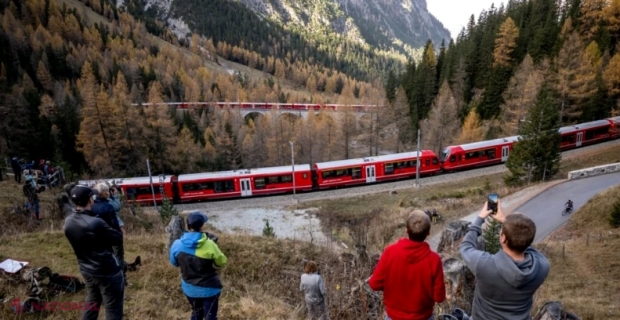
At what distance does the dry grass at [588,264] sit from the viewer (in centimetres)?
759

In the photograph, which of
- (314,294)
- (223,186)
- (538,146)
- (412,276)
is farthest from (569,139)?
(412,276)

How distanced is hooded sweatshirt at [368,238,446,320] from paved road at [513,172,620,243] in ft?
54.1

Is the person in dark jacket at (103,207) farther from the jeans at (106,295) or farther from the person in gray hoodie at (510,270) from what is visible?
the person in gray hoodie at (510,270)

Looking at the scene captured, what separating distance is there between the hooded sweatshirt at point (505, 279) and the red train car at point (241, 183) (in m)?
27.3

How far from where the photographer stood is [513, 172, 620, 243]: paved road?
18016 millimetres

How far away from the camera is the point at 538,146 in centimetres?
2372

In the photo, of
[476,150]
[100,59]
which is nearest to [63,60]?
[100,59]

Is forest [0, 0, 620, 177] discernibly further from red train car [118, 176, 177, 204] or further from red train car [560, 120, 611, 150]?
red train car [118, 176, 177, 204]

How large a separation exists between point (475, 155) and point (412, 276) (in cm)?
3194

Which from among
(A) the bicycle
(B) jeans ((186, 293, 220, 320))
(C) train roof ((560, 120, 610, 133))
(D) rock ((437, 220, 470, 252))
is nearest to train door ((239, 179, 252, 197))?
(A) the bicycle

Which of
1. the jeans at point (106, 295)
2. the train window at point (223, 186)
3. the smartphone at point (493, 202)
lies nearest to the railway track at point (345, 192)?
the train window at point (223, 186)

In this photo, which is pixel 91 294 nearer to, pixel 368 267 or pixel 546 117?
pixel 368 267

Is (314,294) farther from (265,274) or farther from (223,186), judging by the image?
(223,186)

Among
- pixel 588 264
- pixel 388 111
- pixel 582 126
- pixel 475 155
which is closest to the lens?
pixel 588 264
